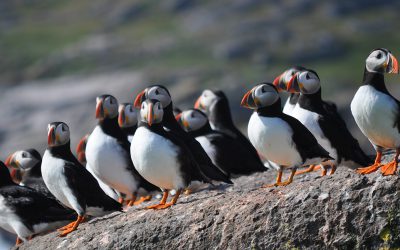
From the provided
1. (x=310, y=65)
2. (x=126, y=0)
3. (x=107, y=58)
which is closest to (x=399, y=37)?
(x=310, y=65)

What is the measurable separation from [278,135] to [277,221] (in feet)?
4.70

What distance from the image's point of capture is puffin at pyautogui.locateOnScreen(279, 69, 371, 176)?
1196cm

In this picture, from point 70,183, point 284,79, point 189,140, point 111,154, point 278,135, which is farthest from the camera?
point 284,79

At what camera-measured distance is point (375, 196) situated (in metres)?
9.55

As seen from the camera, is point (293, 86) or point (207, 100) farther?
point (207, 100)

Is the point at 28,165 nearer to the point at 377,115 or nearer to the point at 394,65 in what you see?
the point at 377,115

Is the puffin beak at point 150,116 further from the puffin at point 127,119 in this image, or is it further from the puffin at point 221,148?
the puffin at point 221,148

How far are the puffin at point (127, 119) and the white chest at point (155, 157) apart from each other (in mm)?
2373

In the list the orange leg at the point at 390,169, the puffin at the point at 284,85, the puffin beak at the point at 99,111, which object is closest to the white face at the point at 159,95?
the puffin beak at the point at 99,111

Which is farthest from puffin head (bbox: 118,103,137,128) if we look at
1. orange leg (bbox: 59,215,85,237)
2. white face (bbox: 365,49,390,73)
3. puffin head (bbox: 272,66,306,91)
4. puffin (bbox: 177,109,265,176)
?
white face (bbox: 365,49,390,73)

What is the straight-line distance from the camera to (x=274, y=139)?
11.0 meters

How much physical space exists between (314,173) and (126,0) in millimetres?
71877

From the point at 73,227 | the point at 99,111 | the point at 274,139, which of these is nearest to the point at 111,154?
the point at 99,111

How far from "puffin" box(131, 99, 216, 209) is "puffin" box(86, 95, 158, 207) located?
1393 millimetres
